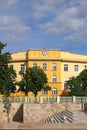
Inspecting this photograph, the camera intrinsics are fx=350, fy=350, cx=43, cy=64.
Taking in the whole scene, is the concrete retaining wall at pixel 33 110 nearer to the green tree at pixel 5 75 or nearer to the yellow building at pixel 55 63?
the green tree at pixel 5 75

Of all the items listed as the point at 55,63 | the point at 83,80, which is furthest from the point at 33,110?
the point at 55,63

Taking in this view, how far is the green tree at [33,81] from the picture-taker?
175 ft

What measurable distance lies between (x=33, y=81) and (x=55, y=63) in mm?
11616

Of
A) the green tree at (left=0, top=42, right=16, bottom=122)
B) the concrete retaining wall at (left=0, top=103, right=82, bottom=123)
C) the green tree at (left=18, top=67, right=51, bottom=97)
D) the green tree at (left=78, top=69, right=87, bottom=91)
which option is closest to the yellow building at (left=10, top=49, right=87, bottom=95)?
the green tree at (left=78, top=69, right=87, bottom=91)

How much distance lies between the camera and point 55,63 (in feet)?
212

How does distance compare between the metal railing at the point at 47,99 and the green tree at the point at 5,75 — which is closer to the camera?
Answer: the metal railing at the point at 47,99

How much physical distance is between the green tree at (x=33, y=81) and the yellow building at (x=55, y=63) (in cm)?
927

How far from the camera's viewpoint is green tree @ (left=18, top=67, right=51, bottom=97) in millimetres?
53469

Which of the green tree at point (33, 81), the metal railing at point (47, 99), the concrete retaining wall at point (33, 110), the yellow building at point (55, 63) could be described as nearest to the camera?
the concrete retaining wall at point (33, 110)

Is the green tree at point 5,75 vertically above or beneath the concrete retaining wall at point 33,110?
above

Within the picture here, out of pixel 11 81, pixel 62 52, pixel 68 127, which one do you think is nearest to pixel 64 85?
pixel 62 52

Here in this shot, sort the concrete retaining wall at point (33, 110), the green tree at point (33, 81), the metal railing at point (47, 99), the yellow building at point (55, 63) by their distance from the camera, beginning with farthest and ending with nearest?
the yellow building at point (55, 63), the green tree at point (33, 81), the metal railing at point (47, 99), the concrete retaining wall at point (33, 110)

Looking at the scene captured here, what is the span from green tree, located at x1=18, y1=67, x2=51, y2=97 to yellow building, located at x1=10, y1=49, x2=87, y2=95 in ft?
30.4

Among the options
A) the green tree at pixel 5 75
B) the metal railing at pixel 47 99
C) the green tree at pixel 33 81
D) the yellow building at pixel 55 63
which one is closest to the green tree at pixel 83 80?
the yellow building at pixel 55 63
